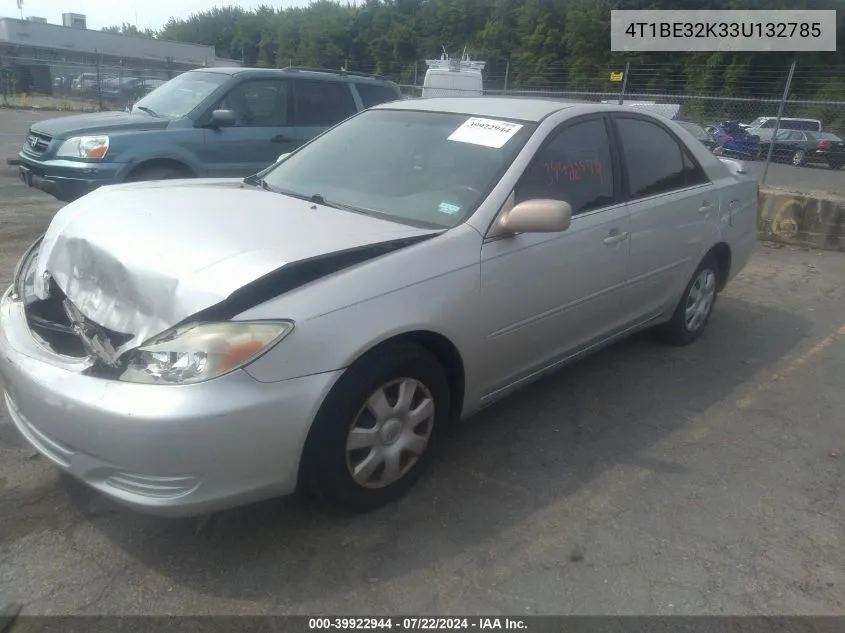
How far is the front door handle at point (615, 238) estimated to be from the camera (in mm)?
3713

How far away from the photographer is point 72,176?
6.49m

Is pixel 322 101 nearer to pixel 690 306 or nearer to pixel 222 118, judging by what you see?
pixel 222 118

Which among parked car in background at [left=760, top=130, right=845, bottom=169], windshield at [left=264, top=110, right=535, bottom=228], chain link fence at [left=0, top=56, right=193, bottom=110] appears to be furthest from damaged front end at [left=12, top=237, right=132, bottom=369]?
chain link fence at [left=0, top=56, right=193, bottom=110]

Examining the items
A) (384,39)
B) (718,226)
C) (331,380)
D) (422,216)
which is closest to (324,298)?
(331,380)

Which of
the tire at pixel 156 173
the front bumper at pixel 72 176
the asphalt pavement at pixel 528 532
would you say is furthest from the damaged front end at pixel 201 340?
the tire at pixel 156 173

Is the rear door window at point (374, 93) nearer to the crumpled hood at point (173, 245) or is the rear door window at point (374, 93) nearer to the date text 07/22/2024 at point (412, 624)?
the crumpled hood at point (173, 245)

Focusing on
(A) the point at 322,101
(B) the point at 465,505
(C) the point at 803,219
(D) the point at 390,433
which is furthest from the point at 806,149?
(D) the point at 390,433

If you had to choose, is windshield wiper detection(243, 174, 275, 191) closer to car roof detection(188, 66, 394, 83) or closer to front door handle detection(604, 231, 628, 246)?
front door handle detection(604, 231, 628, 246)

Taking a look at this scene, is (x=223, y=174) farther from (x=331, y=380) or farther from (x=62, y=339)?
(x=331, y=380)

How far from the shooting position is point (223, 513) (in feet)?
9.15

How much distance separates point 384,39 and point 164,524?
57.0m

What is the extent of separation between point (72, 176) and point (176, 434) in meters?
5.23

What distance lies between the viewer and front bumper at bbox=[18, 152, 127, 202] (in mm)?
6410

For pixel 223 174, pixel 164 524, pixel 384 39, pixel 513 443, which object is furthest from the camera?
pixel 384 39
